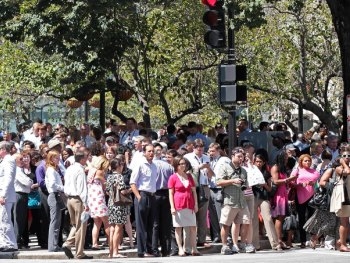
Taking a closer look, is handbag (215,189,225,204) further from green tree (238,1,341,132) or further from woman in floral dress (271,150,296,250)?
green tree (238,1,341,132)

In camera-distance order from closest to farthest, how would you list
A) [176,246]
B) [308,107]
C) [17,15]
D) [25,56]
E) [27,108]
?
1. [176,246]
2. [17,15]
3. [308,107]
4. [25,56]
5. [27,108]

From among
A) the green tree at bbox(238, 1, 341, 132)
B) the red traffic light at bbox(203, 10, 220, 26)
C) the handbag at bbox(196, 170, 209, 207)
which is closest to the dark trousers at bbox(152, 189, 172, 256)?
the handbag at bbox(196, 170, 209, 207)

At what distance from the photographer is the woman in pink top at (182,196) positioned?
2233 centimetres

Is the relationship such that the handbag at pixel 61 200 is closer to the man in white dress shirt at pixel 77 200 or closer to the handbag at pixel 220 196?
the man in white dress shirt at pixel 77 200

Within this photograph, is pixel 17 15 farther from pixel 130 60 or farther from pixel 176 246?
pixel 176 246

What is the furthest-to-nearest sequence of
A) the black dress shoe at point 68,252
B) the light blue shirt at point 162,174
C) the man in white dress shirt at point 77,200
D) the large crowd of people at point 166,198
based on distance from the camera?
the light blue shirt at point 162,174 → the large crowd of people at point 166,198 → the black dress shoe at point 68,252 → the man in white dress shirt at point 77,200

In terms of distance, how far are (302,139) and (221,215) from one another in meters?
8.44

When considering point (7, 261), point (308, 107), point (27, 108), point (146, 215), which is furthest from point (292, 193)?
point (27, 108)

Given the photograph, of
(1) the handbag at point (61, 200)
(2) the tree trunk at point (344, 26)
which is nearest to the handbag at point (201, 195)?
(1) the handbag at point (61, 200)

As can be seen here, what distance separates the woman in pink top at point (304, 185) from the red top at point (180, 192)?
2.58 m

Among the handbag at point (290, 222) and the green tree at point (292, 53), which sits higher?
the green tree at point (292, 53)

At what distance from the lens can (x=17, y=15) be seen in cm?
3072

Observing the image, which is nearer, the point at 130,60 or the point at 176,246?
the point at 176,246

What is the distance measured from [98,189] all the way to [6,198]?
1728 mm
